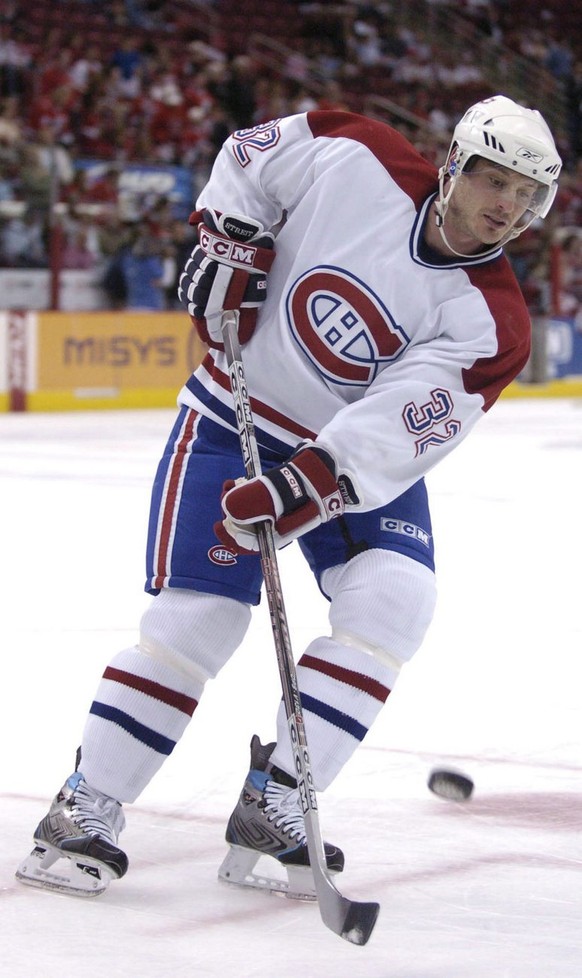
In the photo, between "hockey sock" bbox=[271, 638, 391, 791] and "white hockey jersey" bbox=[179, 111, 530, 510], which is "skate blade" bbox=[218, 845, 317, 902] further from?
"white hockey jersey" bbox=[179, 111, 530, 510]

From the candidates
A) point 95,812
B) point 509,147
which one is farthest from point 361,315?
point 95,812

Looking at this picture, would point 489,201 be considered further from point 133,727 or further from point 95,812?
point 95,812

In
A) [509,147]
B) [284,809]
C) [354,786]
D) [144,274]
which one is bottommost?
[144,274]

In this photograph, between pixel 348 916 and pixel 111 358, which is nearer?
pixel 348 916

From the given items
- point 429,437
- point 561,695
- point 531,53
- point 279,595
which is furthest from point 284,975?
point 531,53

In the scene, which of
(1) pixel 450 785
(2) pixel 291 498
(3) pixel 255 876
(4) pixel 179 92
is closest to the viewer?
(2) pixel 291 498

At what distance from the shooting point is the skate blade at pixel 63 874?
211cm

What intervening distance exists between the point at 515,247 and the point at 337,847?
37.3 feet

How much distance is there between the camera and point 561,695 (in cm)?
322

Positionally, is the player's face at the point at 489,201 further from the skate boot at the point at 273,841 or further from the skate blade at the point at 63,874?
the skate blade at the point at 63,874

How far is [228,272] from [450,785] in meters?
0.91

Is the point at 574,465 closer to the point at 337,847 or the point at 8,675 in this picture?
the point at 8,675

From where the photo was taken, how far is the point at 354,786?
260 centimetres

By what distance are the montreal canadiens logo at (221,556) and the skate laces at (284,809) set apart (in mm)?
318
